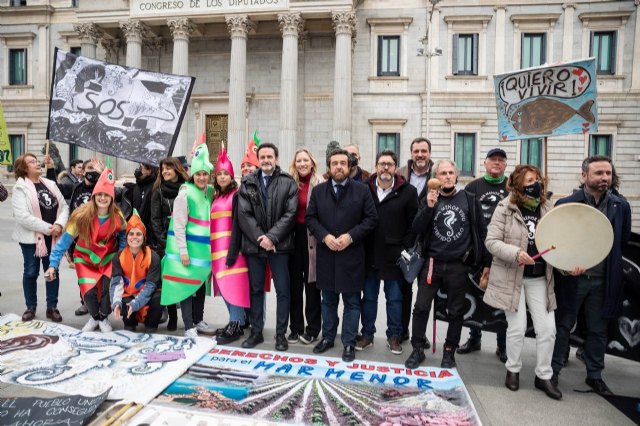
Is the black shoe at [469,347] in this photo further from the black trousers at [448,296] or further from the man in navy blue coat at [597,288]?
the man in navy blue coat at [597,288]

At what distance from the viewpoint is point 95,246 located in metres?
5.38

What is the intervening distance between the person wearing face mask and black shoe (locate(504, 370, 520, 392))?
563mm

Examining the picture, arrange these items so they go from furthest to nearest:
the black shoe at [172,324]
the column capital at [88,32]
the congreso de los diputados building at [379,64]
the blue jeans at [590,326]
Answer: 1. the column capital at [88,32]
2. the congreso de los diputados building at [379,64]
3. the black shoe at [172,324]
4. the blue jeans at [590,326]

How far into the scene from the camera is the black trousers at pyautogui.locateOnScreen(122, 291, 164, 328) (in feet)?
17.5

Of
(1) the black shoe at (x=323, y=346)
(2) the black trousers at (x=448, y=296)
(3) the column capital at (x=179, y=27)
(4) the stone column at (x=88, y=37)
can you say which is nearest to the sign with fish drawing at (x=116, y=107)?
(1) the black shoe at (x=323, y=346)

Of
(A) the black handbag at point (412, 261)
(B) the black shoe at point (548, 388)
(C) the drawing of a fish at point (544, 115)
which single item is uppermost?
(C) the drawing of a fish at point (544, 115)

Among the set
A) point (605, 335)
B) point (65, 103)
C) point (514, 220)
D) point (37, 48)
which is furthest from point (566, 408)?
point (37, 48)

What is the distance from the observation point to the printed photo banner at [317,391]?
132 inches

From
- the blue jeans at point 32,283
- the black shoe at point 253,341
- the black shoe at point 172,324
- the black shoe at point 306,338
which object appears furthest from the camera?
the blue jeans at point 32,283

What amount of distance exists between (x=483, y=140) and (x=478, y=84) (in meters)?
3.04

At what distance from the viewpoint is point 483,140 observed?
2355 cm

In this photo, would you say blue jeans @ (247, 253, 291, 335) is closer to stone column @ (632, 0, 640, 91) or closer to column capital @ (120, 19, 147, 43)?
column capital @ (120, 19, 147, 43)

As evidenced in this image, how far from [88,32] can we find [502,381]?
1099 inches

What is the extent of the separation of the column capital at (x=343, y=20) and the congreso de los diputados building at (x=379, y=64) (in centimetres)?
7
